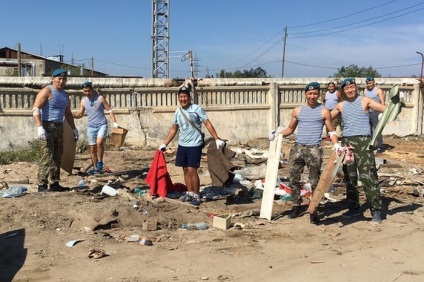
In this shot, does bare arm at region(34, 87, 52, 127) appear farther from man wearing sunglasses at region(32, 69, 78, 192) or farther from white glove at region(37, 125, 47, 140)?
white glove at region(37, 125, 47, 140)

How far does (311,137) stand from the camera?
605 cm

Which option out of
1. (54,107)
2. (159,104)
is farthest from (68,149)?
(159,104)

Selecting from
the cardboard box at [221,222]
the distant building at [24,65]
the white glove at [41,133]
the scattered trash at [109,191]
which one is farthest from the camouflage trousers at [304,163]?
the distant building at [24,65]

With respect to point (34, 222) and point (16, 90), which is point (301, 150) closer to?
point (34, 222)

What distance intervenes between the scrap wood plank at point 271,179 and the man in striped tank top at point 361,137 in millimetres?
874

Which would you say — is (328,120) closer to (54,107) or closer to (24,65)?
(54,107)

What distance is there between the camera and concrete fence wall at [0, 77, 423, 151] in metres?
11.7

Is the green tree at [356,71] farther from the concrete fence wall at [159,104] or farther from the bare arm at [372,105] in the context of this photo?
the bare arm at [372,105]

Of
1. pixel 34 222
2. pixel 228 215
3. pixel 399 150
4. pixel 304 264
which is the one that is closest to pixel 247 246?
pixel 304 264

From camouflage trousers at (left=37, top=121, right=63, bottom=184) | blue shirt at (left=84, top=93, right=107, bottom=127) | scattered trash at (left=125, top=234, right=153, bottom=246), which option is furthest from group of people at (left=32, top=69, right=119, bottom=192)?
scattered trash at (left=125, top=234, right=153, bottom=246)

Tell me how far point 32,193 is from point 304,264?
4.38 metres

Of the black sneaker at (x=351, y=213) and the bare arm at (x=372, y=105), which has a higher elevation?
the bare arm at (x=372, y=105)

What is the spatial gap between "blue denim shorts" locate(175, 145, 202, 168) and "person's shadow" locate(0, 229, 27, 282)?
8.00 feet

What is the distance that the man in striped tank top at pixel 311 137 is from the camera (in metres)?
6.04
